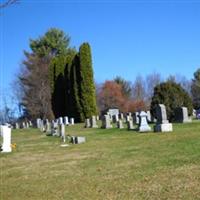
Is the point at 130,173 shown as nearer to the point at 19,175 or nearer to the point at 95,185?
the point at 95,185

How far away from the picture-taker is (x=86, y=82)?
47.5 meters

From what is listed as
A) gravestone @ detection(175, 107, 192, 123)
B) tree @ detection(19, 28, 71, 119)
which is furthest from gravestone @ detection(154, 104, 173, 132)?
tree @ detection(19, 28, 71, 119)

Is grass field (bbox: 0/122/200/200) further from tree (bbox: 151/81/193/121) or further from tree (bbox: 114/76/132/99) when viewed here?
tree (bbox: 114/76/132/99)

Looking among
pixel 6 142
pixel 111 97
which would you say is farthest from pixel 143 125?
pixel 111 97

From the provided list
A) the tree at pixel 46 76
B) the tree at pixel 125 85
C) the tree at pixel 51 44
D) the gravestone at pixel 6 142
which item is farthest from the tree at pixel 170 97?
the tree at pixel 125 85

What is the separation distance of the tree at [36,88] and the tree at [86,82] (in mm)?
17337

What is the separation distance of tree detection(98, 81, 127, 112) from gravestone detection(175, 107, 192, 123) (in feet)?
171

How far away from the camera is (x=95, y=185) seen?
884cm

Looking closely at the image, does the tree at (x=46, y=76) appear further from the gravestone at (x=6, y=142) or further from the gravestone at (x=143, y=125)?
the gravestone at (x=6, y=142)

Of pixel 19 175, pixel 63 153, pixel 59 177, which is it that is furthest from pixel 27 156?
pixel 59 177

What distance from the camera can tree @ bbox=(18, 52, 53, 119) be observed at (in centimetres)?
6475

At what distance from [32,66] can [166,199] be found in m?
62.9

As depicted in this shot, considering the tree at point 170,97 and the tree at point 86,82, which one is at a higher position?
the tree at point 86,82

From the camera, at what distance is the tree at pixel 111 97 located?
79062 mm
